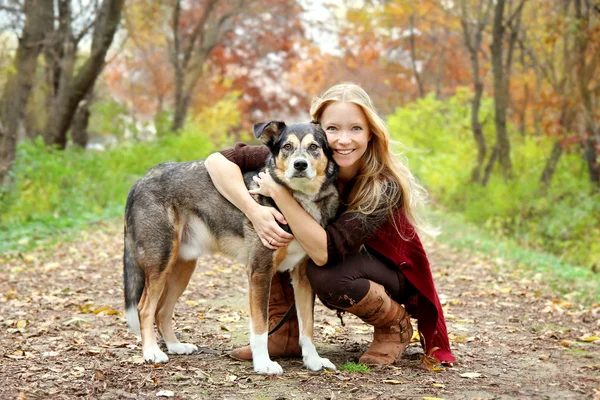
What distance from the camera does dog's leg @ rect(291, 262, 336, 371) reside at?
4125mm

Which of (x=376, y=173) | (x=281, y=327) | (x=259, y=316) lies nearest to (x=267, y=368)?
(x=259, y=316)

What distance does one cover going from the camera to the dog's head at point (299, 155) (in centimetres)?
386

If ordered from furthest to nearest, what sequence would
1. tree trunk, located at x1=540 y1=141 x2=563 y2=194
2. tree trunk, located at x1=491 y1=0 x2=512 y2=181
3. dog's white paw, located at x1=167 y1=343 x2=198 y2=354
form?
tree trunk, located at x1=491 y1=0 x2=512 y2=181, tree trunk, located at x1=540 y1=141 x2=563 y2=194, dog's white paw, located at x1=167 y1=343 x2=198 y2=354

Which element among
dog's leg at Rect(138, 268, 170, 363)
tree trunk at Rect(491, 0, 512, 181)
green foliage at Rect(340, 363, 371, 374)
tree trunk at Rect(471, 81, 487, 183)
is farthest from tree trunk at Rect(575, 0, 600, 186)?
dog's leg at Rect(138, 268, 170, 363)

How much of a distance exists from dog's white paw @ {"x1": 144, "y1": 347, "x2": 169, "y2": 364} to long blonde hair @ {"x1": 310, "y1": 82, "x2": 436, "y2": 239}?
1535 mm

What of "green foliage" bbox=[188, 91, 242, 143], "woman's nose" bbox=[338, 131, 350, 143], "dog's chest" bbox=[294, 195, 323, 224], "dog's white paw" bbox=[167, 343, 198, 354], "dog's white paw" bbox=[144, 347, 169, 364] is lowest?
"dog's white paw" bbox=[167, 343, 198, 354]

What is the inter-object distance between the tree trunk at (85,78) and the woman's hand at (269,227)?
32.8 ft

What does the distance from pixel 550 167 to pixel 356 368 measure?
11765 mm

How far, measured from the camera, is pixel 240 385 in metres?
3.69

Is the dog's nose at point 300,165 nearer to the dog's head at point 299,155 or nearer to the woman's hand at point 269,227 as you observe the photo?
the dog's head at point 299,155

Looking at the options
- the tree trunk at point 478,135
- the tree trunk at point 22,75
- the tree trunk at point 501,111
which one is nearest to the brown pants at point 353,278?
the tree trunk at point 22,75

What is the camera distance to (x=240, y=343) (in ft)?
15.7

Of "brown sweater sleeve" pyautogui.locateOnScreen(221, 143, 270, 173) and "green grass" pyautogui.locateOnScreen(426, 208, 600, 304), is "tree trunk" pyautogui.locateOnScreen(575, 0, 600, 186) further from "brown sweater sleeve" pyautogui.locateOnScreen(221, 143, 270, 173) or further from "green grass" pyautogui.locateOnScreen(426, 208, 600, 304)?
"brown sweater sleeve" pyautogui.locateOnScreen(221, 143, 270, 173)

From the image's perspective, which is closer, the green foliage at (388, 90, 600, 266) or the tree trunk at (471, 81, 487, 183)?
the green foliage at (388, 90, 600, 266)
